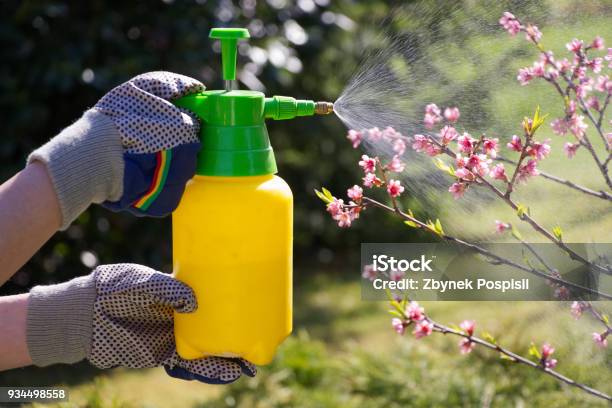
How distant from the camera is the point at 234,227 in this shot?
5.38ft

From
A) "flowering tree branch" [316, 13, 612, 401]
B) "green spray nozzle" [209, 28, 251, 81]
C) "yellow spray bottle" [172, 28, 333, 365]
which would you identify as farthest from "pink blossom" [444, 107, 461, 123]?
"green spray nozzle" [209, 28, 251, 81]

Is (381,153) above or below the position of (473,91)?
below

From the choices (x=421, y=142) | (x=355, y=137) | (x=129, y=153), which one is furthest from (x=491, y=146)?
(x=129, y=153)

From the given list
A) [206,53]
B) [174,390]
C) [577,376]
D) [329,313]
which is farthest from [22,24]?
[577,376]

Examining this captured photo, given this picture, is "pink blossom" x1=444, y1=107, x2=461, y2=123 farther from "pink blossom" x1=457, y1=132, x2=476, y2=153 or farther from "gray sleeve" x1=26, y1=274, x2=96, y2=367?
"gray sleeve" x1=26, y1=274, x2=96, y2=367

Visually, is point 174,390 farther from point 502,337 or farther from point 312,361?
point 502,337

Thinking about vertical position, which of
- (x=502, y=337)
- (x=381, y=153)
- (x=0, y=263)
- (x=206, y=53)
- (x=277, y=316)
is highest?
(x=206, y=53)

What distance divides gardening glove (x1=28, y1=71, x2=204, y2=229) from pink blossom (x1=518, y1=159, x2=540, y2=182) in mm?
814

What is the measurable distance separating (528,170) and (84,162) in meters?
1.04

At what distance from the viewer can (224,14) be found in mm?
4211

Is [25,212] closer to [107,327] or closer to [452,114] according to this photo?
[107,327]

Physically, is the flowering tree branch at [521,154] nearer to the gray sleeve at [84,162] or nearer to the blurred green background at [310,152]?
the blurred green background at [310,152]

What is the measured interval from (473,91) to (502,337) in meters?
1.90

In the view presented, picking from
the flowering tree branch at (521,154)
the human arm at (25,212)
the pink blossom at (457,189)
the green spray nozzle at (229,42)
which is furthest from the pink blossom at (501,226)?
the human arm at (25,212)
